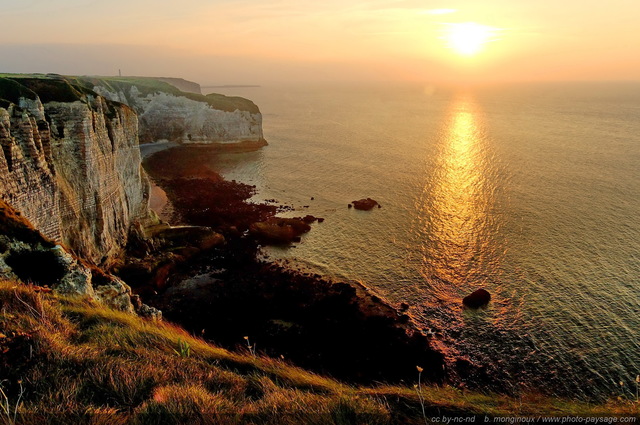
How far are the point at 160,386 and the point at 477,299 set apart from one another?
81.4ft

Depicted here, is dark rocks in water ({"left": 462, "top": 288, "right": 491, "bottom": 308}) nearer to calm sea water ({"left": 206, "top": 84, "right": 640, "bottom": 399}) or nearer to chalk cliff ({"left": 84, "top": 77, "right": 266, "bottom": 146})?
calm sea water ({"left": 206, "top": 84, "right": 640, "bottom": 399})

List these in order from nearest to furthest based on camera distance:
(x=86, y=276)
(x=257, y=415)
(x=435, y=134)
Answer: (x=257, y=415)
(x=86, y=276)
(x=435, y=134)

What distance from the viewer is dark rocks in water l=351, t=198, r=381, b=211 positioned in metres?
44.7

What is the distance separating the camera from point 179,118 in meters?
78.8

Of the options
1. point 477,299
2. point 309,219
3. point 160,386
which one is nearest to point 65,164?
point 160,386

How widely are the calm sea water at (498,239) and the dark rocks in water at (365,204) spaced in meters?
1.41

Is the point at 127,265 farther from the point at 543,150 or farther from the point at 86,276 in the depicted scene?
the point at 543,150

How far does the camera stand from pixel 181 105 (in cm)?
7819

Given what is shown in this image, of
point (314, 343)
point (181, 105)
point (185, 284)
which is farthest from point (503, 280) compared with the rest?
point (181, 105)

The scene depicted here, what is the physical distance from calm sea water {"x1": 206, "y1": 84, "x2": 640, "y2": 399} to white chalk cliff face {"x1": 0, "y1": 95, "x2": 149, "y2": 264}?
13.9 m

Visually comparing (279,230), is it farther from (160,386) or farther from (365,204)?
(160,386)

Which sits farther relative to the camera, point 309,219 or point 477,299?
point 309,219

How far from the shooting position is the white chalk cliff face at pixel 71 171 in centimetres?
1872

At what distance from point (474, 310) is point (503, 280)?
5091mm
